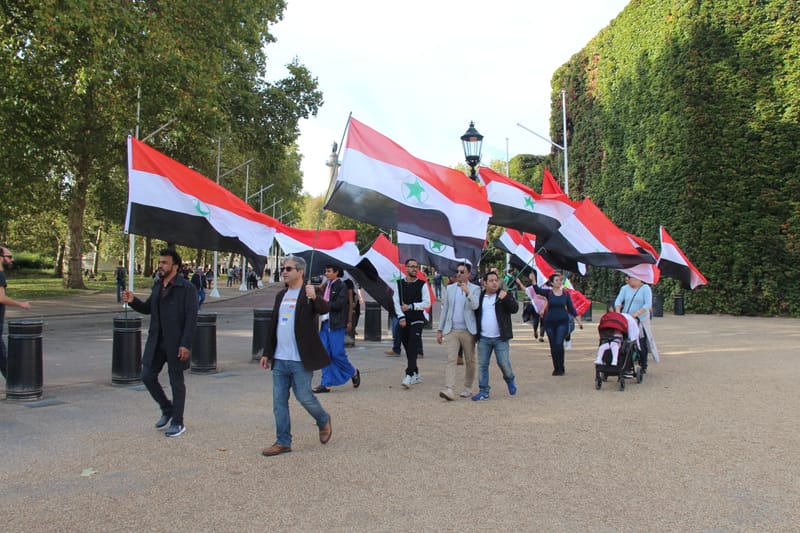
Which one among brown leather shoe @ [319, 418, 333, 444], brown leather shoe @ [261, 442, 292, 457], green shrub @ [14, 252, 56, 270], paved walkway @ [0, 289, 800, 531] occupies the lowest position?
paved walkway @ [0, 289, 800, 531]

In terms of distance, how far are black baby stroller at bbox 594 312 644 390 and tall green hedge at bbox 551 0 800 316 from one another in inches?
641

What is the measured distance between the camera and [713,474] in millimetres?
5234

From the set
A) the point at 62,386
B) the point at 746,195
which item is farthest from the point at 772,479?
the point at 746,195

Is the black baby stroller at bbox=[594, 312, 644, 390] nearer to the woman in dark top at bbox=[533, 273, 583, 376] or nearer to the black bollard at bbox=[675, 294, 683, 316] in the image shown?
the woman in dark top at bbox=[533, 273, 583, 376]

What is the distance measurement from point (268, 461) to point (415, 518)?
68.1 inches

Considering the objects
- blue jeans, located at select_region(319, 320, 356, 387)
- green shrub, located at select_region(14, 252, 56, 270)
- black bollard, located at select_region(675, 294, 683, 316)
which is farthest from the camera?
green shrub, located at select_region(14, 252, 56, 270)

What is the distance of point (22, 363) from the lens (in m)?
7.64

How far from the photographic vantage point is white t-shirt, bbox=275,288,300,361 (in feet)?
19.0

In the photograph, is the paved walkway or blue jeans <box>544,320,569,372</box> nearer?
the paved walkway

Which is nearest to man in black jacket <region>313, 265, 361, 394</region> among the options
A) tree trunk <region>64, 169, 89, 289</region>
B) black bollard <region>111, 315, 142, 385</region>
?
black bollard <region>111, 315, 142, 385</region>

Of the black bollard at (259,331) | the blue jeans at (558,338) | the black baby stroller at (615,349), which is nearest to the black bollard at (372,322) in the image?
the black bollard at (259,331)

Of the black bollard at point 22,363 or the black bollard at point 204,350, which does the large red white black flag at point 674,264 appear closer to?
the black bollard at point 204,350

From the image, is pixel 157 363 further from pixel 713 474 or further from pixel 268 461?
pixel 713 474

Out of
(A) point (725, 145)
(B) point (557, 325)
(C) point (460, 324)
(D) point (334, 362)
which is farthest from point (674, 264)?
(A) point (725, 145)
